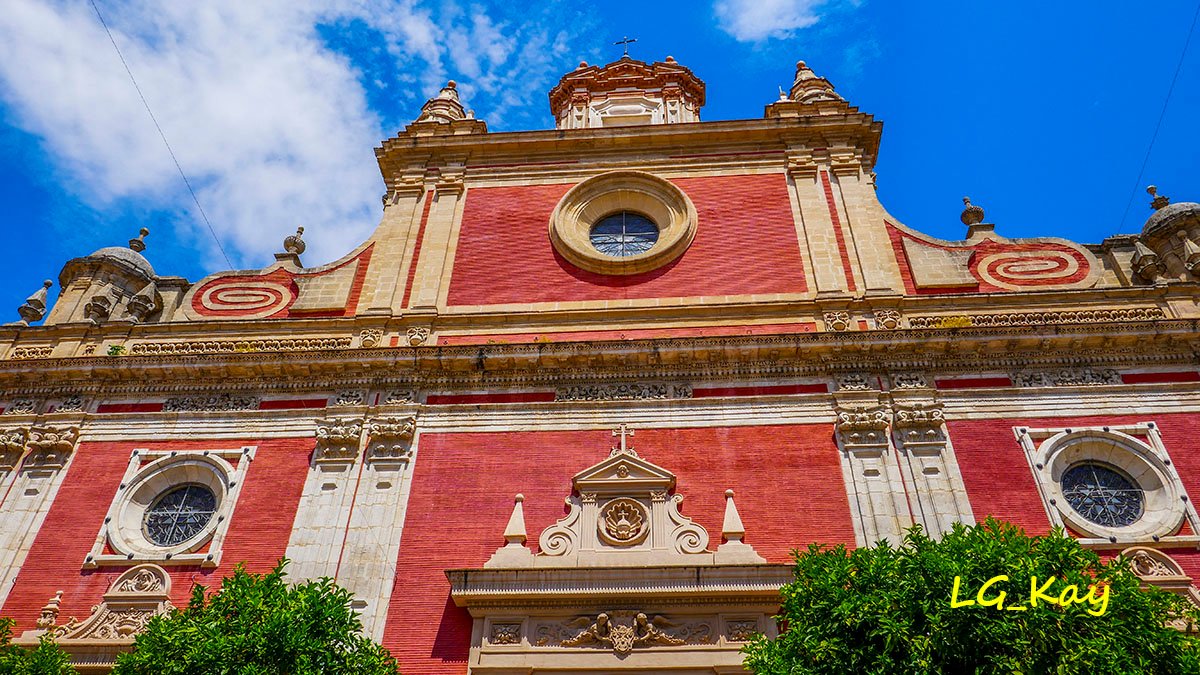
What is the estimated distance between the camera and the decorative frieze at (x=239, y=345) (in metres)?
16.1

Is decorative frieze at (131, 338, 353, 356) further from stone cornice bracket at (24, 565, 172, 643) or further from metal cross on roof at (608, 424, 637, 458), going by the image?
metal cross on roof at (608, 424, 637, 458)

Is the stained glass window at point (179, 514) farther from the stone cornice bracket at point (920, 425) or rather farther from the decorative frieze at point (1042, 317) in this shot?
the decorative frieze at point (1042, 317)

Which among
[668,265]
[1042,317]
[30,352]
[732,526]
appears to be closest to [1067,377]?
[1042,317]

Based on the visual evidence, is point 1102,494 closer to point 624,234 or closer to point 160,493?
point 624,234

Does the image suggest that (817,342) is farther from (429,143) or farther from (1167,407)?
(429,143)

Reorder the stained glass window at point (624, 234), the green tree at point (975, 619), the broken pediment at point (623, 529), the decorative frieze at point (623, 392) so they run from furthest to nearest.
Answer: the stained glass window at point (624, 234)
the decorative frieze at point (623, 392)
the broken pediment at point (623, 529)
the green tree at point (975, 619)

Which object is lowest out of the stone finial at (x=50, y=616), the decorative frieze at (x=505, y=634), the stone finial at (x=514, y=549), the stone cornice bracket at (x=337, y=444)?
the decorative frieze at (x=505, y=634)

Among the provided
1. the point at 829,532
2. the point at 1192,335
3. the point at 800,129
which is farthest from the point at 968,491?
the point at 800,129

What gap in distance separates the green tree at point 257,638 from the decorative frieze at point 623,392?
5793mm

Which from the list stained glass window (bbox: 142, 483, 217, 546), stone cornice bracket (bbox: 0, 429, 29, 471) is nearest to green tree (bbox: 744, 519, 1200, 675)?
stained glass window (bbox: 142, 483, 217, 546)

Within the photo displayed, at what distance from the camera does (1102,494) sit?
13172 millimetres

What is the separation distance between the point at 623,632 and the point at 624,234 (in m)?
9.16

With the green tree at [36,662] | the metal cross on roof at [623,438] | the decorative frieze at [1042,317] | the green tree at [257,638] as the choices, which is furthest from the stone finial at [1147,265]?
the green tree at [36,662]

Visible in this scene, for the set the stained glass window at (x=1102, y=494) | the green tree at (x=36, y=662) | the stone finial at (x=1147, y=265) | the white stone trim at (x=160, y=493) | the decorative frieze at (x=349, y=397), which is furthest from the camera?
the stone finial at (x=1147, y=265)
